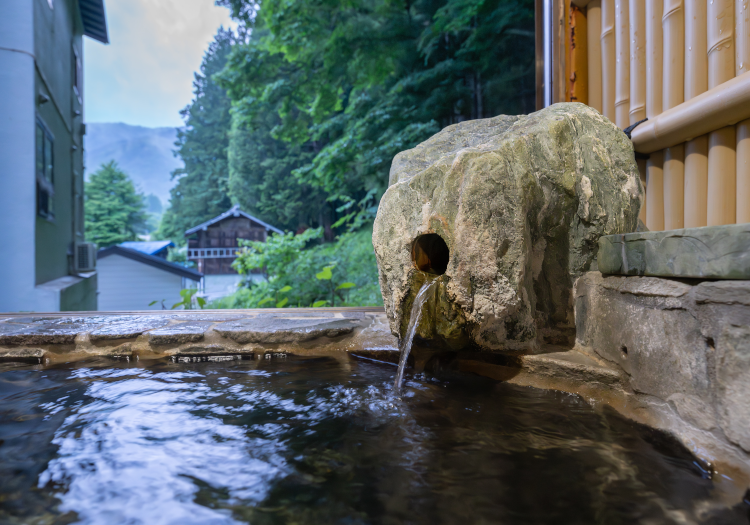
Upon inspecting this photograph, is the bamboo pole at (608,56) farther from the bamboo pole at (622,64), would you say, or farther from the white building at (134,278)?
the white building at (134,278)

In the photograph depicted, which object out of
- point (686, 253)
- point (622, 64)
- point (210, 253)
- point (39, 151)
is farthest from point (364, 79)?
point (210, 253)

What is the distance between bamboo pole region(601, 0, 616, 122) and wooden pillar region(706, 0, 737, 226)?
0.79 metres

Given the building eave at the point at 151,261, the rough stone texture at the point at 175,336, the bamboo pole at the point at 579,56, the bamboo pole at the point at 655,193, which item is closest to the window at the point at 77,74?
the building eave at the point at 151,261

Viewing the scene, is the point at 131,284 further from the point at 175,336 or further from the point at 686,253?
the point at 686,253

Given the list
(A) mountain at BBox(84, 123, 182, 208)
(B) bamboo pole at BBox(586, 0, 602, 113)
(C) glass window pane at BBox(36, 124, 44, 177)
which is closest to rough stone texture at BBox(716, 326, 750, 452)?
(B) bamboo pole at BBox(586, 0, 602, 113)

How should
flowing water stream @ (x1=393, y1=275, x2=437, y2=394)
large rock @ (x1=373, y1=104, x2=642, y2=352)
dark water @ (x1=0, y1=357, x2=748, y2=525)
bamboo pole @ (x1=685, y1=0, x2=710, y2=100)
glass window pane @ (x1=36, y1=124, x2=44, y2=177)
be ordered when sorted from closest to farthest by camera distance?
dark water @ (x1=0, y1=357, x2=748, y2=525) → large rock @ (x1=373, y1=104, x2=642, y2=352) → flowing water stream @ (x1=393, y1=275, x2=437, y2=394) → bamboo pole @ (x1=685, y1=0, x2=710, y2=100) → glass window pane @ (x1=36, y1=124, x2=44, y2=177)

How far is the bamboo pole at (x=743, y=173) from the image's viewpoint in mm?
2160

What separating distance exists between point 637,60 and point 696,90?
0.59 m

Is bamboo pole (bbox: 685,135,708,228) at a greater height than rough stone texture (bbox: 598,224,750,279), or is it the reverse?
bamboo pole (bbox: 685,135,708,228)

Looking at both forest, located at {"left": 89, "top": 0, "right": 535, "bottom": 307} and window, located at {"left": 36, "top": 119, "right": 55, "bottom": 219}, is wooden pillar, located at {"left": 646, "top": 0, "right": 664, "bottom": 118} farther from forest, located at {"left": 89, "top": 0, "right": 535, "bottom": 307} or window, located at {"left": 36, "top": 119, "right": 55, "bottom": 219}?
window, located at {"left": 36, "top": 119, "right": 55, "bottom": 219}

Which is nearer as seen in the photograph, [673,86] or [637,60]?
[673,86]

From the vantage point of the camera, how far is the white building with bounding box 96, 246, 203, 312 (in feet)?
49.6

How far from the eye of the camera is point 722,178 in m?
2.29

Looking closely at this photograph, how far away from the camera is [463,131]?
247 centimetres
